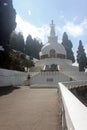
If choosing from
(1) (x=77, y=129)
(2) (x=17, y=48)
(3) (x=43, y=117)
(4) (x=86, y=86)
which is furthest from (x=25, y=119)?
(2) (x=17, y=48)

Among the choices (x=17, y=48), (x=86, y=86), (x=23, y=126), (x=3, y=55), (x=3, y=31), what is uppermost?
(x=17, y=48)

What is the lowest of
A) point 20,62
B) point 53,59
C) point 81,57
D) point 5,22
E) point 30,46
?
point 20,62

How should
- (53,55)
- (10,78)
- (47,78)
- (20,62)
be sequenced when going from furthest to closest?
1. (53,55)
2. (20,62)
3. (47,78)
4. (10,78)

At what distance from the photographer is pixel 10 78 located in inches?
1513

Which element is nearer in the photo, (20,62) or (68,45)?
(20,62)

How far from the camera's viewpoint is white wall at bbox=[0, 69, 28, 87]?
1303 inches

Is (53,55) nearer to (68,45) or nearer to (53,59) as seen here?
(53,59)

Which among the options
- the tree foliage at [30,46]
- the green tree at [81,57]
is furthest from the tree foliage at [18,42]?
the green tree at [81,57]

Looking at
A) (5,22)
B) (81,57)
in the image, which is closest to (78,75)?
(5,22)

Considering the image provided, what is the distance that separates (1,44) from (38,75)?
14.0 m

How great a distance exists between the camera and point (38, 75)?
161 ft

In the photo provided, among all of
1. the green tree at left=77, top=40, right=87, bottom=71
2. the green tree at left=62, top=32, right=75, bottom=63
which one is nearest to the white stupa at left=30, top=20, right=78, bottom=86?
the green tree at left=77, top=40, right=87, bottom=71

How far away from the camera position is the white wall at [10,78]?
109 feet

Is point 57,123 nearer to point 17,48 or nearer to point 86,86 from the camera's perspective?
point 86,86
